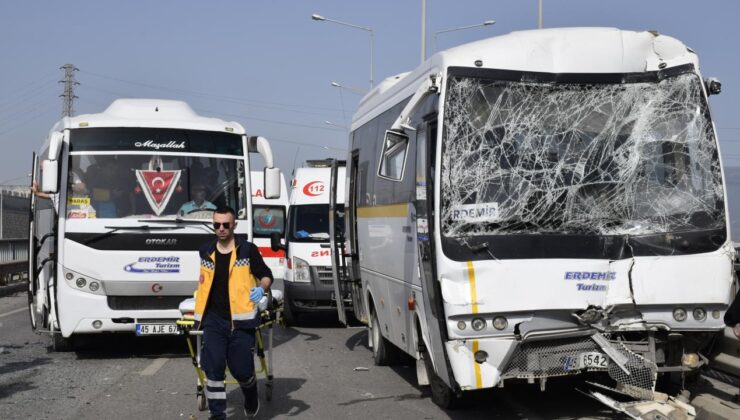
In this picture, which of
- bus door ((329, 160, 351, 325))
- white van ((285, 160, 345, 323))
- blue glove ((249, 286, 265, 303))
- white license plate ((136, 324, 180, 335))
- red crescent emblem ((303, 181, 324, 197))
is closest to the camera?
blue glove ((249, 286, 265, 303))

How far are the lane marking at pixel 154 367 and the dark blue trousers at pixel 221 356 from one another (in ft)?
12.1

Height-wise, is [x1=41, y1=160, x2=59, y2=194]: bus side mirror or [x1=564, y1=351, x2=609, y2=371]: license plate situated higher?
[x1=41, y1=160, x2=59, y2=194]: bus side mirror

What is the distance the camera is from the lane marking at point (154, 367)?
463 inches

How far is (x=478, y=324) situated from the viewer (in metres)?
7.83

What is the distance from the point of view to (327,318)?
63.4 feet

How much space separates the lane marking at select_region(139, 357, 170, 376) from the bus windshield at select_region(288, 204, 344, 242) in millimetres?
4750

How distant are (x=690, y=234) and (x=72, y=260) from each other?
760cm

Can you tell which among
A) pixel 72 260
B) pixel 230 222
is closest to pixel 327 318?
pixel 72 260

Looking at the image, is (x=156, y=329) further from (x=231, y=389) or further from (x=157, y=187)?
(x=231, y=389)

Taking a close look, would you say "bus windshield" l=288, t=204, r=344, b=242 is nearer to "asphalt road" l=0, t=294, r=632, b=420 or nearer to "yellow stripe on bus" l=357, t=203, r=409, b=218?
"asphalt road" l=0, t=294, r=632, b=420

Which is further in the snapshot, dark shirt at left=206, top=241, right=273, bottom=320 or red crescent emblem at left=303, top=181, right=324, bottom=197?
red crescent emblem at left=303, top=181, right=324, bottom=197

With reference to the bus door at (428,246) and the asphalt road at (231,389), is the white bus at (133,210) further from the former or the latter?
the bus door at (428,246)

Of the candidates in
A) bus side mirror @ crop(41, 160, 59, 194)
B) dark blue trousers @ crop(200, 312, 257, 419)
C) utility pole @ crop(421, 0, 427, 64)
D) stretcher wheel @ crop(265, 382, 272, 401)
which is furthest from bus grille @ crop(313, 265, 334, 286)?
utility pole @ crop(421, 0, 427, 64)

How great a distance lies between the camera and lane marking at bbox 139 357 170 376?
11758 millimetres
